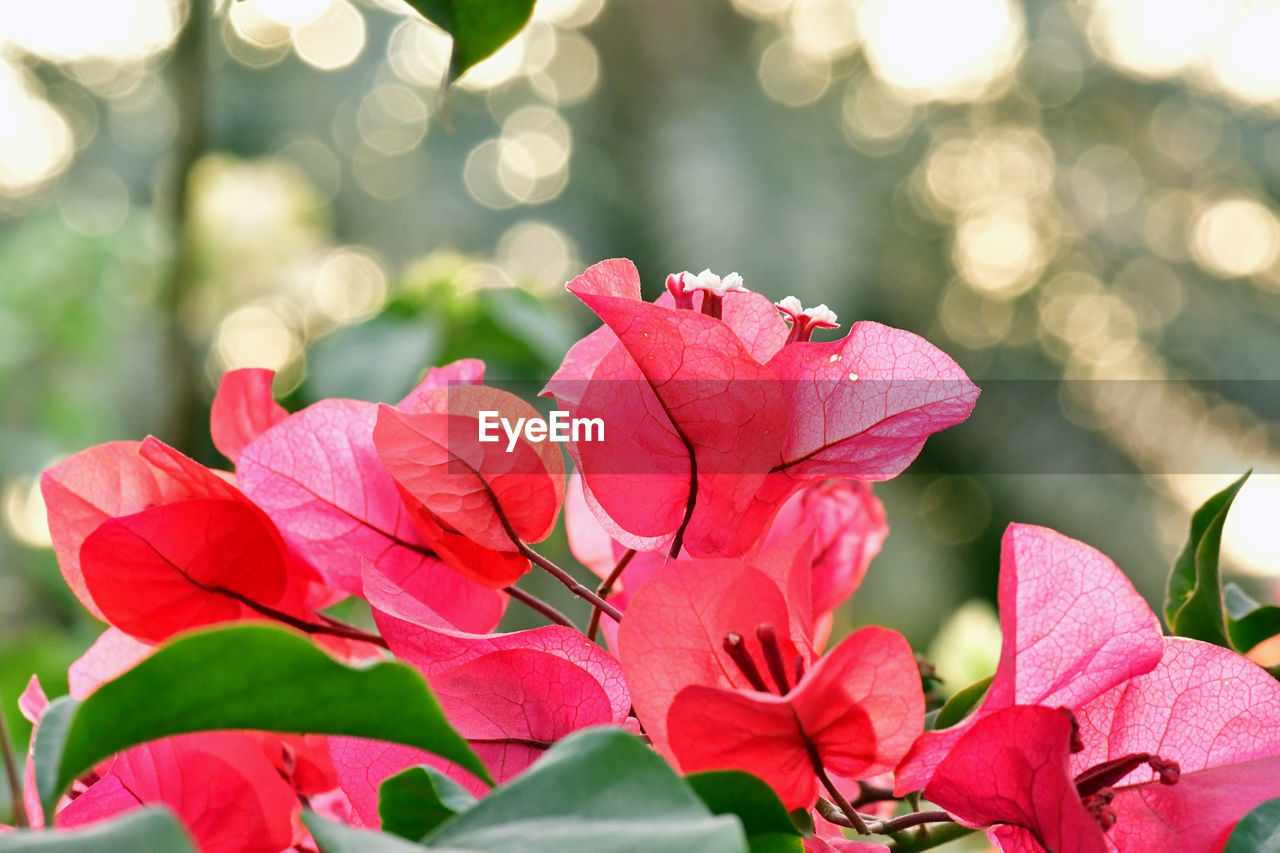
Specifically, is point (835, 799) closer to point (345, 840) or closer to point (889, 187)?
point (345, 840)

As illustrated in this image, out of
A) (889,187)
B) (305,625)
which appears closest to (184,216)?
(305,625)

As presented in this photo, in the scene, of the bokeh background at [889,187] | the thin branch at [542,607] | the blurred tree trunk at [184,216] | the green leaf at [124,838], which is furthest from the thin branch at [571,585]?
the bokeh background at [889,187]

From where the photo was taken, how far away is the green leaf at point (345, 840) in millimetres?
109

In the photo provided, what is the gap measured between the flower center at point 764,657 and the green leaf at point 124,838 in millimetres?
97

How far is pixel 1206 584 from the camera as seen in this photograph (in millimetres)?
247

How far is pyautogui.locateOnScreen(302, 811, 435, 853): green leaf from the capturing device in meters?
0.11

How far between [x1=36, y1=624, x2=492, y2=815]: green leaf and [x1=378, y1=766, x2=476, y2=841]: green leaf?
22 mm

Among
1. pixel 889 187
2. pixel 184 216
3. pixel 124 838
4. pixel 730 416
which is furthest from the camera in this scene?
pixel 889 187

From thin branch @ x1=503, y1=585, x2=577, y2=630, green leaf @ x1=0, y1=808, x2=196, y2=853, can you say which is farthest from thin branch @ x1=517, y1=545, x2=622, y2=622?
green leaf @ x1=0, y1=808, x2=196, y2=853

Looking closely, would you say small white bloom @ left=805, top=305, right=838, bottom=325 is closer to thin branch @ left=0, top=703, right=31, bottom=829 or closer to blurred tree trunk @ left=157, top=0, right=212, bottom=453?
thin branch @ left=0, top=703, right=31, bottom=829

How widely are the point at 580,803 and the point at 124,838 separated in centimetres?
5

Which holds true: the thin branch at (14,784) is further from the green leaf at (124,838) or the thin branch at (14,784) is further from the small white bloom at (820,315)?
the small white bloom at (820,315)

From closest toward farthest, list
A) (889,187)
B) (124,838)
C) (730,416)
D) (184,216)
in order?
(124,838), (730,416), (184,216), (889,187)

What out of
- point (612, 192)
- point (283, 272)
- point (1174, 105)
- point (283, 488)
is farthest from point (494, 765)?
point (1174, 105)
